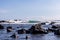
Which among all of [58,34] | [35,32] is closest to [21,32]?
[35,32]

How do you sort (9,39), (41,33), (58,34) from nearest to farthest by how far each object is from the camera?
(9,39)
(58,34)
(41,33)

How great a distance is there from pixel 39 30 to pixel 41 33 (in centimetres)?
86

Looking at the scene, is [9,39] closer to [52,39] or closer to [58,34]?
[52,39]

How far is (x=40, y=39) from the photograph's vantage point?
41406 millimetres

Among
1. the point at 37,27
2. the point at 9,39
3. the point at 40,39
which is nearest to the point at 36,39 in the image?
the point at 40,39

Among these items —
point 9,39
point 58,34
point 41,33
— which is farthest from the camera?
point 41,33

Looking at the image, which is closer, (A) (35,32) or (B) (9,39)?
(B) (9,39)

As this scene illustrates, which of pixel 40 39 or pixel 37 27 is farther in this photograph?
pixel 37 27

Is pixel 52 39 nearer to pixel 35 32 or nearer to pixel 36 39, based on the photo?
pixel 36 39

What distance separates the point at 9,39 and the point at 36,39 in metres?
4.39

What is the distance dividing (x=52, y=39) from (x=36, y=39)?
2.61m

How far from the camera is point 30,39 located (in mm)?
41062

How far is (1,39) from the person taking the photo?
136ft

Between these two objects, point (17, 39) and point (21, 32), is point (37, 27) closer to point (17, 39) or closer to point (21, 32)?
point (21, 32)
